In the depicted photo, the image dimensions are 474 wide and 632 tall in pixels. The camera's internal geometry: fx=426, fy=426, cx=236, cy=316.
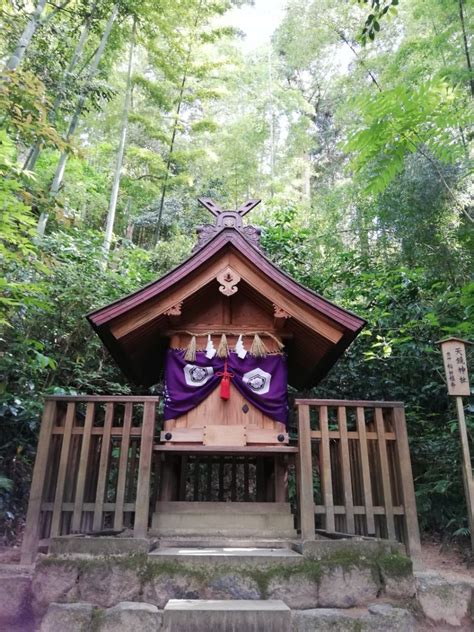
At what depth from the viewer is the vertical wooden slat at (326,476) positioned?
4004 millimetres

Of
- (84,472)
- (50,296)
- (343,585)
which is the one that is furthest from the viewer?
(50,296)

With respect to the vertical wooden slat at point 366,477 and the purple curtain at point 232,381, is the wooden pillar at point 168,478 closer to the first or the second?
the purple curtain at point 232,381

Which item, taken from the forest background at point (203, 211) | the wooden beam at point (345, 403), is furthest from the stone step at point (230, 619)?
the forest background at point (203, 211)

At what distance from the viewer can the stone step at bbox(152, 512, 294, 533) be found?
466cm

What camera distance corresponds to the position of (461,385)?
15.9 ft

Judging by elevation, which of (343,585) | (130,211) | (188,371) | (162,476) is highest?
(130,211)

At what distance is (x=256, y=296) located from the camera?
5.41 m

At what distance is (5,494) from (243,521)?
3048 millimetres

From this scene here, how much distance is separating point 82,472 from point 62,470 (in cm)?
18

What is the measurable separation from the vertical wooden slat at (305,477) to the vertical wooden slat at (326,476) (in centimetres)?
13

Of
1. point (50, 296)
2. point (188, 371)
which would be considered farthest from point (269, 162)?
point (188, 371)

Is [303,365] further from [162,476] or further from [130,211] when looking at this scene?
[130,211]

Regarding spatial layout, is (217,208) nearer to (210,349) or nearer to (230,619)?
(210,349)

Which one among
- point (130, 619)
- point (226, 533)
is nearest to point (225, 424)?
point (226, 533)
